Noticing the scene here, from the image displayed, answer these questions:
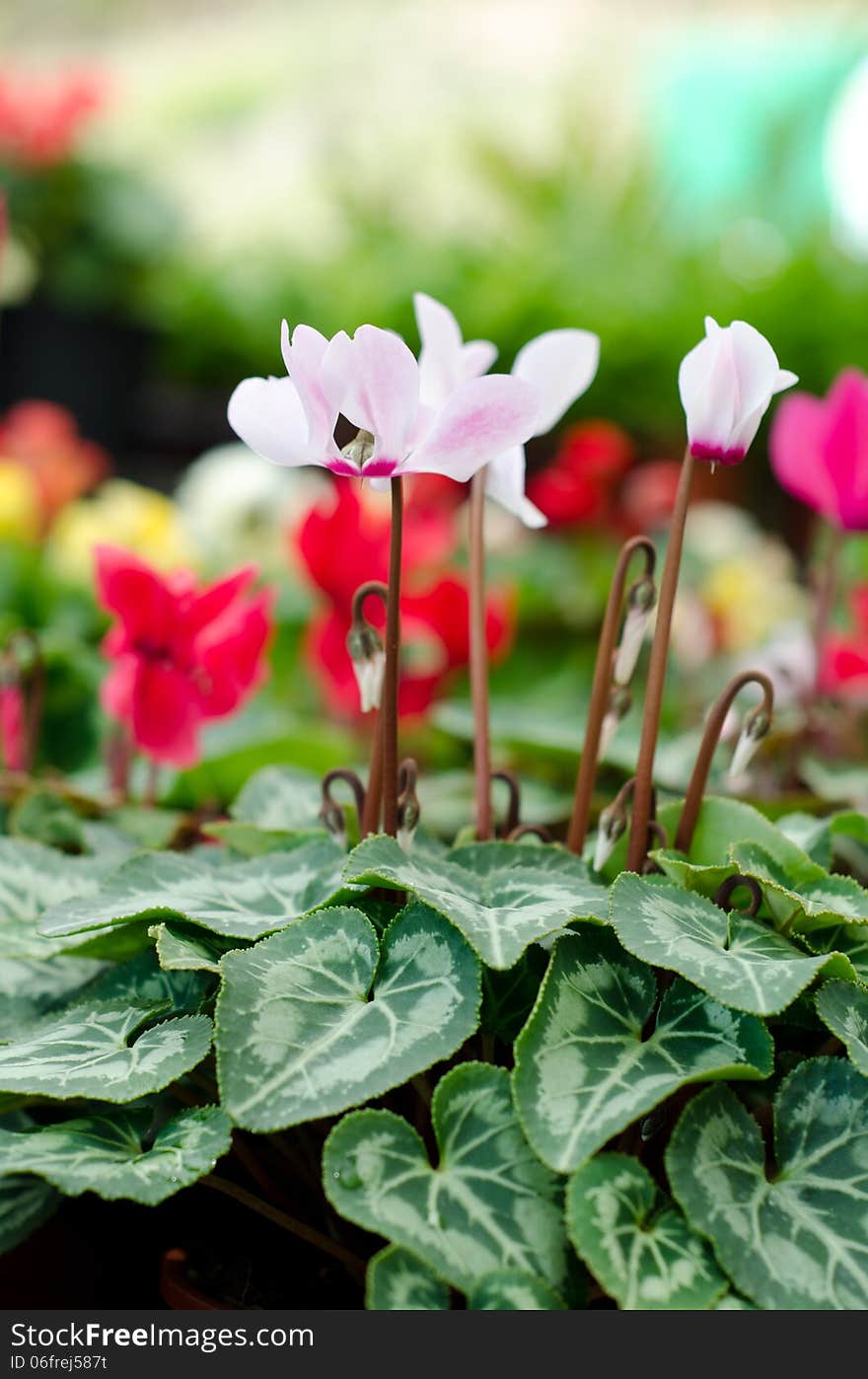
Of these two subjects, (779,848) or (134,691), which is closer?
(779,848)

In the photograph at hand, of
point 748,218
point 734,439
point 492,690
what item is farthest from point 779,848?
point 748,218

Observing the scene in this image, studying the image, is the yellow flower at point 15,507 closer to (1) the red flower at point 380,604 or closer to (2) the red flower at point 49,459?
(2) the red flower at point 49,459

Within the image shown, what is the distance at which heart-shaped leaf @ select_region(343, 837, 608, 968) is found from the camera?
601mm

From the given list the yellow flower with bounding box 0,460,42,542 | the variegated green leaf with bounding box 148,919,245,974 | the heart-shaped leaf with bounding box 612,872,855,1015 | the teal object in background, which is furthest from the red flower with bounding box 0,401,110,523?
the teal object in background

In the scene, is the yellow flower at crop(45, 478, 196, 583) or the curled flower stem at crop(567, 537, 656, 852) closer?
the curled flower stem at crop(567, 537, 656, 852)

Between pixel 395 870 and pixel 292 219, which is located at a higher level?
pixel 292 219

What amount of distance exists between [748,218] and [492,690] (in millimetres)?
2260

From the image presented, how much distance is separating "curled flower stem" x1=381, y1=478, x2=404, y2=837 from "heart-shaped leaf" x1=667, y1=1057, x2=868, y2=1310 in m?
0.21

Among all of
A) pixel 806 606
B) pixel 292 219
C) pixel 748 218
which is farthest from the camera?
pixel 292 219

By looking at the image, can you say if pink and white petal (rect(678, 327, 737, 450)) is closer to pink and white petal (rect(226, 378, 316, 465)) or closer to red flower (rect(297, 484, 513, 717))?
pink and white petal (rect(226, 378, 316, 465))

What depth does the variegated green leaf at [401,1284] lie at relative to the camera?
1.77 ft

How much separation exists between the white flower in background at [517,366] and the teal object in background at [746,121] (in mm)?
3067

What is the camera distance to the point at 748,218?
3.64 meters

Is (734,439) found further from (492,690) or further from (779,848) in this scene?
(492,690)
